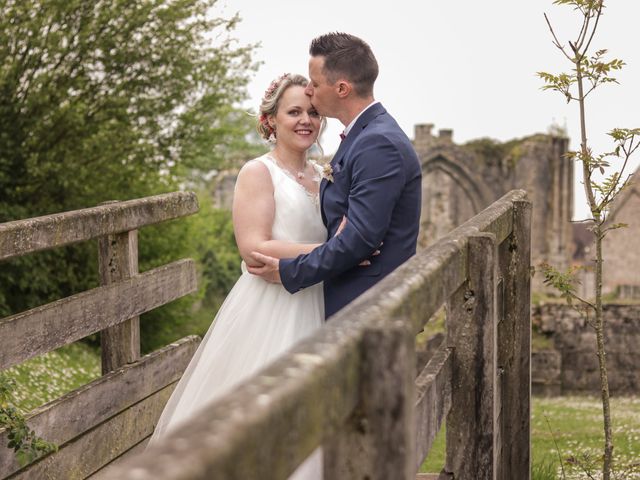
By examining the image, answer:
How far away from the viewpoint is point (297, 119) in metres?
5.07

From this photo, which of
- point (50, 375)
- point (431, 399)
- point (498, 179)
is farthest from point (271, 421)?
point (498, 179)

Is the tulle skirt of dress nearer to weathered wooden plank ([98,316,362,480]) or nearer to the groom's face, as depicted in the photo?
the groom's face

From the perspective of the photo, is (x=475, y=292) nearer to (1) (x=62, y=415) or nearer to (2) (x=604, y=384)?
(1) (x=62, y=415)

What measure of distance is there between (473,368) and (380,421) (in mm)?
1943

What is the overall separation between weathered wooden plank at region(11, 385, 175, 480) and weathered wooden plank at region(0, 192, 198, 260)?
90cm

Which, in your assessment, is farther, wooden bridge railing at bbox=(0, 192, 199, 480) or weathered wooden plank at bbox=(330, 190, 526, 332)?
wooden bridge railing at bbox=(0, 192, 199, 480)

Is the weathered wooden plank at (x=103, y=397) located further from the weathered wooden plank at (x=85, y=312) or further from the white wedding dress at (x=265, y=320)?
the white wedding dress at (x=265, y=320)

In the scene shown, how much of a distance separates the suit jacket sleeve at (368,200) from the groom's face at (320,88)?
0.26 m

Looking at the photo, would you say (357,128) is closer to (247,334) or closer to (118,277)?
(247,334)

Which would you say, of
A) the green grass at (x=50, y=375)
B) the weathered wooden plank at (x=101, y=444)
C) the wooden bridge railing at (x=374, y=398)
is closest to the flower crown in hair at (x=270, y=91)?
the wooden bridge railing at (x=374, y=398)

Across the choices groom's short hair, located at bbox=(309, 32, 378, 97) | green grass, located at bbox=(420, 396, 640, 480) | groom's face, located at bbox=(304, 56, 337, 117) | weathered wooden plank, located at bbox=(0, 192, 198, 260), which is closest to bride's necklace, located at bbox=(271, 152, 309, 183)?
groom's face, located at bbox=(304, 56, 337, 117)

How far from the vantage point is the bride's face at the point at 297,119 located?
16.6 feet

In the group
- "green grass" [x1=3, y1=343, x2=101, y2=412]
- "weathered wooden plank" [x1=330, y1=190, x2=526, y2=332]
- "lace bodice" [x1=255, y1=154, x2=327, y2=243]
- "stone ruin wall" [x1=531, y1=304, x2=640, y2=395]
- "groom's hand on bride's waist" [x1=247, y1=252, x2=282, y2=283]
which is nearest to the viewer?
"weathered wooden plank" [x1=330, y1=190, x2=526, y2=332]

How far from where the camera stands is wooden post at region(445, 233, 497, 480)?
4168mm
